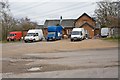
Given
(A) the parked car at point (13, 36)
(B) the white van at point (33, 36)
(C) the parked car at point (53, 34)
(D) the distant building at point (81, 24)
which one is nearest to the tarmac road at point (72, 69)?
(B) the white van at point (33, 36)

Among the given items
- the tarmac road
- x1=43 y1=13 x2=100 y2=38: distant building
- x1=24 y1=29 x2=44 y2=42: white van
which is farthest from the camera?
x1=43 y1=13 x2=100 y2=38: distant building

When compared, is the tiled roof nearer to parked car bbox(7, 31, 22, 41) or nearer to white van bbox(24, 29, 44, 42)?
parked car bbox(7, 31, 22, 41)

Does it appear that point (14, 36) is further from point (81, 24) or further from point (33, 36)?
point (81, 24)

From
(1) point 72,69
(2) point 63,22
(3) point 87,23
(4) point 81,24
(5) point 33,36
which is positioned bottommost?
(1) point 72,69

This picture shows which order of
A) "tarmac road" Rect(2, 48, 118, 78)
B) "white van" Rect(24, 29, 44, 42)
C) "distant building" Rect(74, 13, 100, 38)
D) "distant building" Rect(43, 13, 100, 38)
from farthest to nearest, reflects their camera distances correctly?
"distant building" Rect(74, 13, 100, 38)
"distant building" Rect(43, 13, 100, 38)
"white van" Rect(24, 29, 44, 42)
"tarmac road" Rect(2, 48, 118, 78)

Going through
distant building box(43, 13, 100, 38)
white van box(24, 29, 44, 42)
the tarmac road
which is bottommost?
the tarmac road

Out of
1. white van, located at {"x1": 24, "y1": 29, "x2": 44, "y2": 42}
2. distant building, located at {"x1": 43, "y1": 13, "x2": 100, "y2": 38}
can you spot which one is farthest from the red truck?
distant building, located at {"x1": 43, "y1": 13, "x2": 100, "y2": 38}

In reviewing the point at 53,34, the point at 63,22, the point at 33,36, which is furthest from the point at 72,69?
the point at 63,22

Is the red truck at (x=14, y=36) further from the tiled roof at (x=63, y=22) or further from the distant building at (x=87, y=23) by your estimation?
the tiled roof at (x=63, y=22)

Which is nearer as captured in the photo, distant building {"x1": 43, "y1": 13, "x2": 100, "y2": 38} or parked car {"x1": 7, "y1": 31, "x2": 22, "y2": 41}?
parked car {"x1": 7, "y1": 31, "x2": 22, "y2": 41}

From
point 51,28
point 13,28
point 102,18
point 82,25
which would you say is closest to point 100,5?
point 102,18

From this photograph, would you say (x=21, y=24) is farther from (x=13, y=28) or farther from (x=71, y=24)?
(x=71, y=24)

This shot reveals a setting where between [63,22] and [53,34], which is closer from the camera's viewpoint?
[53,34]

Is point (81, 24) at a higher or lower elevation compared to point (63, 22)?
lower
